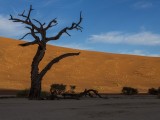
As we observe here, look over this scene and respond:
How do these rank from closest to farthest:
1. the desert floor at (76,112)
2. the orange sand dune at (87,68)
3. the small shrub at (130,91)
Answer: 1. the desert floor at (76,112)
2. the small shrub at (130,91)
3. the orange sand dune at (87,68)

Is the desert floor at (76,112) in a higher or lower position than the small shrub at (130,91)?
lower

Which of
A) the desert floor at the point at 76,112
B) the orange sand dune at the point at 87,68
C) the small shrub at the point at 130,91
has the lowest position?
the desert floor at the point at 76,112

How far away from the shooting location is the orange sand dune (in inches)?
2487

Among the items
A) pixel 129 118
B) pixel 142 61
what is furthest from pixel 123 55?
pixel 129 118

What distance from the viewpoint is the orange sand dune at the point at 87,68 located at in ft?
207

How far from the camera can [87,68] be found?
79.4 meters

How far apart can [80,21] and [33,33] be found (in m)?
3.24

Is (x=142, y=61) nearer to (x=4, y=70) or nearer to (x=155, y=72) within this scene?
→ (x=155, y=72)

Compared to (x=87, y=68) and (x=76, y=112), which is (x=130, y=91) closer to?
(x=76, y=112)

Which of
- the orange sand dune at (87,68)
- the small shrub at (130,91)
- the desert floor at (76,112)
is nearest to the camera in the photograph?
the desert floor at (76,112)

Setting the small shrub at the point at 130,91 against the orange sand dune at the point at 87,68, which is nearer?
the small shrub at the point at 130,91

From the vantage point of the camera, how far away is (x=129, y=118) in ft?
39.6

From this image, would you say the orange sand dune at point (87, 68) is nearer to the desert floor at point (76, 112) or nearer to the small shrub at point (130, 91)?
the small shrub at point (130, 91)

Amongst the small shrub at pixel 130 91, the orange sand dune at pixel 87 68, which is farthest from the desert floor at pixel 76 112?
the orange sand dune at pixel 87 68
